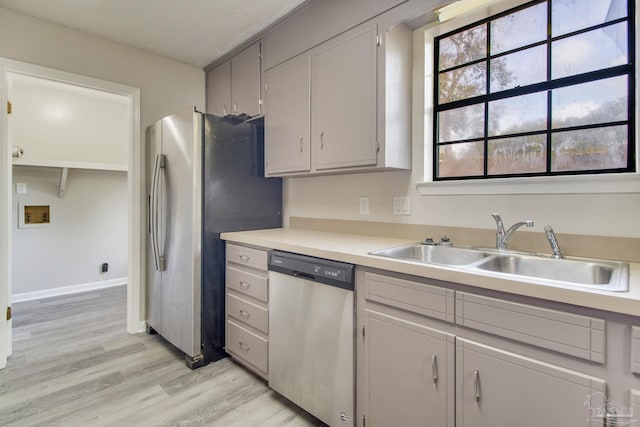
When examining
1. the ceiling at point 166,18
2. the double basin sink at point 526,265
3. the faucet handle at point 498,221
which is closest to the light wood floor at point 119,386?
the double basin sink at point 526,265

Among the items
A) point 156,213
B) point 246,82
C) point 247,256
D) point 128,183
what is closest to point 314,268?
point 247,256

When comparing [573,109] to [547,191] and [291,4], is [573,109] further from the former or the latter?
[291,4]

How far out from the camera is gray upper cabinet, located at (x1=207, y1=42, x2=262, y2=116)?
255 centimetres

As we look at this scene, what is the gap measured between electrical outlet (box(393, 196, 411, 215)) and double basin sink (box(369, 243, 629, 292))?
279mm

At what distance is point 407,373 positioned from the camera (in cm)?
124

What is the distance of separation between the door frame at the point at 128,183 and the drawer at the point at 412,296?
7.63 ft

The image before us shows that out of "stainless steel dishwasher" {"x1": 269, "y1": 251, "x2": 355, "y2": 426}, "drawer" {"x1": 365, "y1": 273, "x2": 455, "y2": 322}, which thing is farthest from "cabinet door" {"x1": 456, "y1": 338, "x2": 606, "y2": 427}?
"stainless steel dishwasher" {"x1": 269, "y1": 251, "x2": 355, "y2": 426}

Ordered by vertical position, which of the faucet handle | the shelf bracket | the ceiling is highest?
the ceiling

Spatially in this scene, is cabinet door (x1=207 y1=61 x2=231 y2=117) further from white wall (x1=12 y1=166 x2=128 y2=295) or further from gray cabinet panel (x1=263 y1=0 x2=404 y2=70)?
white wall (x1=12 y1=166 x2=128 y2=295)

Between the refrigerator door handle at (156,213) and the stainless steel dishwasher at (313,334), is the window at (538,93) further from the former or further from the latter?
the refrigerator door handle at (156,213)

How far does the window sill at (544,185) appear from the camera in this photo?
127cm

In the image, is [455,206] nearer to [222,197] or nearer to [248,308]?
[248,308]

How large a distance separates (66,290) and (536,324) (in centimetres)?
A: 471

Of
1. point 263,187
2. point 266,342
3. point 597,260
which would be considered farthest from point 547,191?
point 263,187
